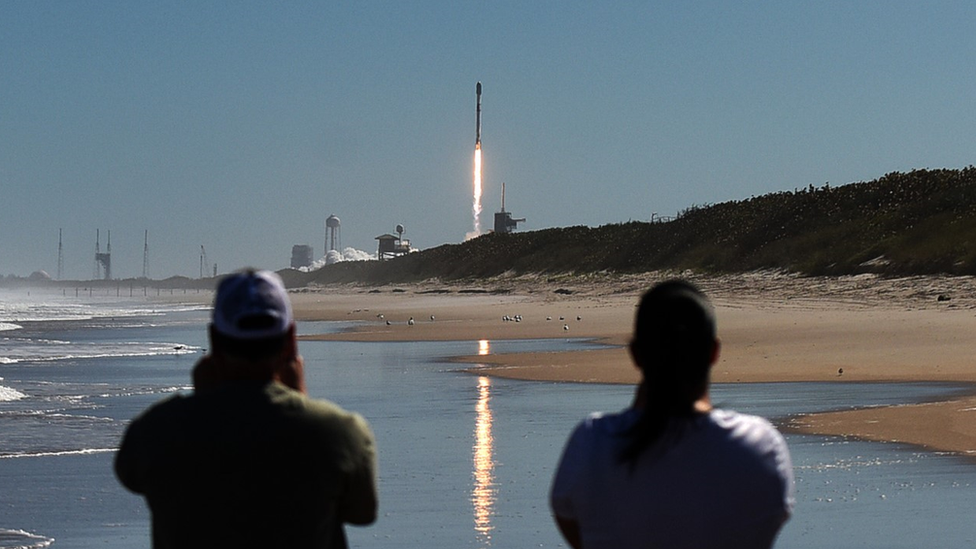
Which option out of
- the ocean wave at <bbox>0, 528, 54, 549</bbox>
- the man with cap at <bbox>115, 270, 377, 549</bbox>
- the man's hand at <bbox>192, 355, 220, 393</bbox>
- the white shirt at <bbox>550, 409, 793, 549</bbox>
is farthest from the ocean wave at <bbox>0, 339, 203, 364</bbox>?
the white shirt at <bbox>550, 409, 793, 549</bbox>

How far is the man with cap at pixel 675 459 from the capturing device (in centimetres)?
303

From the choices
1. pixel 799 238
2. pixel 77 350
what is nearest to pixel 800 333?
pixel 77 350

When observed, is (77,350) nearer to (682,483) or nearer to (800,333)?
(800,333)

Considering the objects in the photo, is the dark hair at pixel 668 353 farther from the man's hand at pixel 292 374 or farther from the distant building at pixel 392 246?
the distant building at pixel 392 246

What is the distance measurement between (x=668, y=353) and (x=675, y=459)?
8.5 inches

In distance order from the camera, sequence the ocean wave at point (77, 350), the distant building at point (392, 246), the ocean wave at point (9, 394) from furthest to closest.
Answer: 1. the distant building at point (392, 246)
2. the ocean wave at point (77, 350)
3. the ocean wave at point (9, 394)

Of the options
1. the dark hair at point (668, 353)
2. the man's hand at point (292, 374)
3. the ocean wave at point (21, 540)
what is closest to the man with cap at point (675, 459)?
the dark hair at point (668, 353)

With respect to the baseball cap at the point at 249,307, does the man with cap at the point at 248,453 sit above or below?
below

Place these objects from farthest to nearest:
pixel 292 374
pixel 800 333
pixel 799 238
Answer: pixel 799 238, pixel 800 333, pixel 292 374

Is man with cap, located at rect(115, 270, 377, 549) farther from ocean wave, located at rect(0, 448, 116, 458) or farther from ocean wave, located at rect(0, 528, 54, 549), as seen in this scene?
ocean wave, located at rect(0, 448, 116, 458)

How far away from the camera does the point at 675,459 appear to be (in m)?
3.04

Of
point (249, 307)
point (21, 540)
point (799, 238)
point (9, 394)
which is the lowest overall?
point (21, 540)

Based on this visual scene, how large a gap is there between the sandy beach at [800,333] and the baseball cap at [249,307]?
315 inches

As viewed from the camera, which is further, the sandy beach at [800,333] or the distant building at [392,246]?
the distant building at [392,246]
